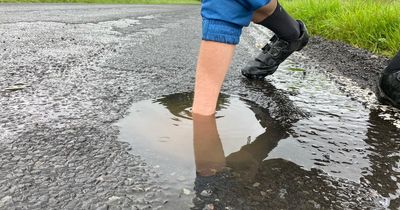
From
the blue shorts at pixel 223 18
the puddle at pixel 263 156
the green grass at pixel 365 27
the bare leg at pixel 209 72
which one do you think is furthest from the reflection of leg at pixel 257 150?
the green grass at pixel 365 27

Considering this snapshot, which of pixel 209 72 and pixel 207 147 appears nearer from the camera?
pixel 207 147

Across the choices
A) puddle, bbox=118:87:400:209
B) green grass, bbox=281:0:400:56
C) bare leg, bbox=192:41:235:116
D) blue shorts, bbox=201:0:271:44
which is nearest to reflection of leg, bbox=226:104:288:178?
puddle, bbox=118:87:400:209

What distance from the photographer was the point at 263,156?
59.0 inches

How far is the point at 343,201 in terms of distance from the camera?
121cm

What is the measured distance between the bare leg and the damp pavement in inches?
3.5

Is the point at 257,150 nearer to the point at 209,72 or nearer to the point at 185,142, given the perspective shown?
the point at 185,142

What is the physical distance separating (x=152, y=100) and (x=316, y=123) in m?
0.82

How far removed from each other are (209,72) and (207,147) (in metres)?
0.40

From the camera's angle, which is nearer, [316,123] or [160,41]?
[316,123]

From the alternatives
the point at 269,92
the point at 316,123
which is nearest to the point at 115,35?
the point at 269,92

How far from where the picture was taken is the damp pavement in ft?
3.97

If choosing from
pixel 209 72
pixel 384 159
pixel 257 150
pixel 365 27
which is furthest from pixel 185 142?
pixel 365 27

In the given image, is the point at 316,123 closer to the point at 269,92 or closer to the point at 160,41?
the point at 269,92

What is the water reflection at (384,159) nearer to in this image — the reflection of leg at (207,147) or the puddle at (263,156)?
the puddle at (263,156)
